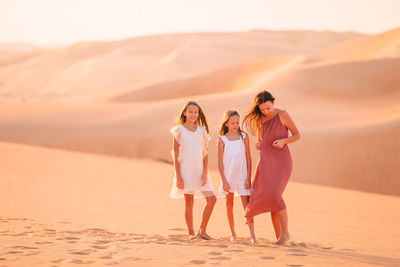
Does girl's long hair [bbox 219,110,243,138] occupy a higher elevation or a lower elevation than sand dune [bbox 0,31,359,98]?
lower

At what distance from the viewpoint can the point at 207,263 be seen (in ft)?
16.3

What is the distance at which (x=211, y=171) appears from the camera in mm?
16359

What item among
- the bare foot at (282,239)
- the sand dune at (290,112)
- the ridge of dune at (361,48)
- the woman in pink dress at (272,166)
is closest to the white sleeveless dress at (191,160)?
the woman in pink dress at (272,166)

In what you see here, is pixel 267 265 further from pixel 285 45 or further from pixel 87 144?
pixel 285 45

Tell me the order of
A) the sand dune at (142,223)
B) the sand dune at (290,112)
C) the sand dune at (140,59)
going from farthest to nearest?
the sand dune at (140,59)
the sand dune at (290,112)
the sand dune at (142,223)

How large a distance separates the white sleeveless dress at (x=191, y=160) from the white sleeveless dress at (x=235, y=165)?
8.9 inches

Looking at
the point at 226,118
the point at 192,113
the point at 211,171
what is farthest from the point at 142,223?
the point at 211,171

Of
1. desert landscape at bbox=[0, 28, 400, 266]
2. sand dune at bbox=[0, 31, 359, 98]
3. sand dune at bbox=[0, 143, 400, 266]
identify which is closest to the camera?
sand dune at bbox=[0, 143, 400, 266]

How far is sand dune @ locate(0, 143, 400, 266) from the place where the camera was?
5289 millimetres

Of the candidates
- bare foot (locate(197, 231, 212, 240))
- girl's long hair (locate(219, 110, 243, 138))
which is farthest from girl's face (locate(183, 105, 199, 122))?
bare foot (locate(197, 231, 212, 240))

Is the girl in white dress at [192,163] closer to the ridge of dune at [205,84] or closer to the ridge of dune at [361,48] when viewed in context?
the ridge of dune at [205,84]

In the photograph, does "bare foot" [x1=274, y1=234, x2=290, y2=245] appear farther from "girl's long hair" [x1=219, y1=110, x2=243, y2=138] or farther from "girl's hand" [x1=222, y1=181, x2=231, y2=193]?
"girl's long hair" [x1=219, y1=110, x2=243, y2=138]

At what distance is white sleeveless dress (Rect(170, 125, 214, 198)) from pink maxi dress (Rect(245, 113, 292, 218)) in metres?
0.53

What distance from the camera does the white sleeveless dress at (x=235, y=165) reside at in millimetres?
6391
